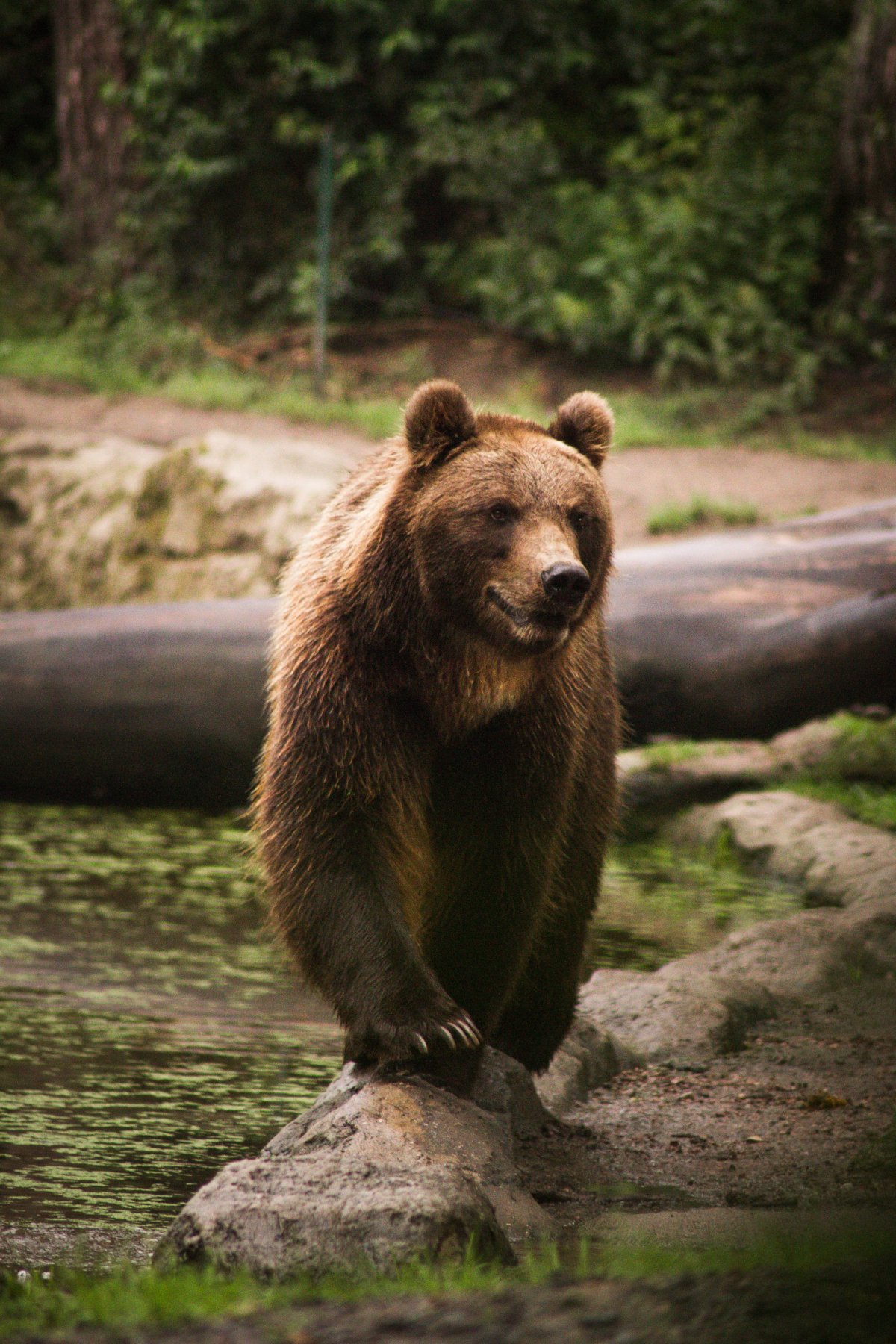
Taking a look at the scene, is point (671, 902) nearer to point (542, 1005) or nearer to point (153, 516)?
point (542, 1005)

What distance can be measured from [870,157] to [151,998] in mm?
11688

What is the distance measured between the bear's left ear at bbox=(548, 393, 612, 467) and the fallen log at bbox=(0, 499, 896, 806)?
370cm

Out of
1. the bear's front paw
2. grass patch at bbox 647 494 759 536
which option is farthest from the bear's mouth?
grass patch at bbox 647 494 759 536

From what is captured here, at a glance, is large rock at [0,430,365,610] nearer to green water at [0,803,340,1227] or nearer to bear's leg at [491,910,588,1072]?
green water at [0,803,340,1227]

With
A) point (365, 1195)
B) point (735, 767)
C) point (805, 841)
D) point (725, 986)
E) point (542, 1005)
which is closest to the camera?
point (365, 1195)

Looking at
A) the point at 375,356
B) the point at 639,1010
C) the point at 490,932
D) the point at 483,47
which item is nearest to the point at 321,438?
the point at 375,356

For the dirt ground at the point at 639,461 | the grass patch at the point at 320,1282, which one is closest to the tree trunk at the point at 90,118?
the dirt ground at the point at 639,461

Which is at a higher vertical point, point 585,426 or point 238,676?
point 585,426

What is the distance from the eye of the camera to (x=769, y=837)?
23.0 feet

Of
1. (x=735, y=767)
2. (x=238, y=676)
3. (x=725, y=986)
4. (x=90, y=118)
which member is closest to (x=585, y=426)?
(x=725, y=986)

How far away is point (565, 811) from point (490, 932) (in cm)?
35

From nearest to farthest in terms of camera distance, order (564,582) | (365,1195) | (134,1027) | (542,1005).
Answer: (365,1195), (564,582), (542,1005), (134,1027)

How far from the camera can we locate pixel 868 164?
1424 centimetres

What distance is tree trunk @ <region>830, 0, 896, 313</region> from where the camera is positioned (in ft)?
44.7
